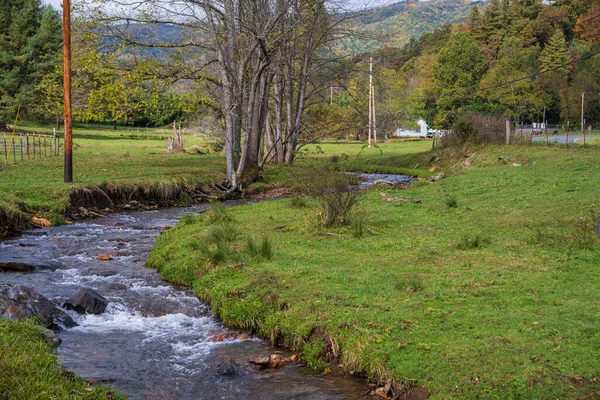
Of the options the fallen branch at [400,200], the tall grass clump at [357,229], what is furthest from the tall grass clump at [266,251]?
the fallen branch at [400,200]

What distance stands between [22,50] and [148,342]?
5784 centimetres

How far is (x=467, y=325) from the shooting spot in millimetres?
8531

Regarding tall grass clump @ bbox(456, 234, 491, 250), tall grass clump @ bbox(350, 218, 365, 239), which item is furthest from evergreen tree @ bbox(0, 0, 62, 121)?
tall grass clump @ bbox(456, 234, 491, 250)

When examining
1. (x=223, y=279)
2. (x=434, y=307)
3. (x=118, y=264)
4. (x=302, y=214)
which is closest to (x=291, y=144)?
(x=302, y=214)

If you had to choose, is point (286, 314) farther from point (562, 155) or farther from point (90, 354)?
point (562, 155)

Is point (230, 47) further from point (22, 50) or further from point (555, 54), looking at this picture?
point (555, 54)

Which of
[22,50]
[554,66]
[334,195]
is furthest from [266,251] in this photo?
[554,66]

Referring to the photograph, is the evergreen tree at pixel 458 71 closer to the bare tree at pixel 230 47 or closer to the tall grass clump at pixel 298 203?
the bare tree at pixel 230 47

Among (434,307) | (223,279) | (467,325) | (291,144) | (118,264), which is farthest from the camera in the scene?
(291,144)

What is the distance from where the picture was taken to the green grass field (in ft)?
24.7

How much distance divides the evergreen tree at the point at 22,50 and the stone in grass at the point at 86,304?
52410 mm

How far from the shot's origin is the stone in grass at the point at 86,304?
11.2 m

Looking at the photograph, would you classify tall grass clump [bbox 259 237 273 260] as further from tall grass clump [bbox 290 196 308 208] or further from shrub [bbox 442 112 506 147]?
shrub [bbox 442 112 506 147]

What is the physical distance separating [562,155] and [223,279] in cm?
2200
